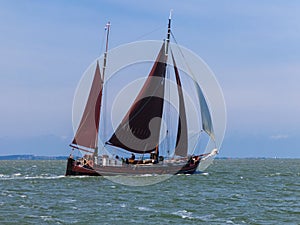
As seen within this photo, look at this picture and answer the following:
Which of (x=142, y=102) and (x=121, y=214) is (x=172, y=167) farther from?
(x=121, y=214)

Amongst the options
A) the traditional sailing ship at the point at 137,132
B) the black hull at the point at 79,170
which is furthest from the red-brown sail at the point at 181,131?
the black hull at the point at 79,170

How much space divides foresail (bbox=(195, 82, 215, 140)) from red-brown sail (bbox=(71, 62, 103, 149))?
10.7 meters

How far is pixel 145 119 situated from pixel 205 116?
22.0 ft

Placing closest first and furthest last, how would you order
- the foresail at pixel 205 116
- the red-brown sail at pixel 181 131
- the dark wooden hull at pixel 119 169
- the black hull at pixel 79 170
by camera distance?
the dark wooden hull at pixel 119 169, the red-brown sail at pixel 181 131, the black hull at pixel 79 170, the foresail at pixel 205 116

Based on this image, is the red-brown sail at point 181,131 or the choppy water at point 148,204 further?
the red-brown sail at point 181,131

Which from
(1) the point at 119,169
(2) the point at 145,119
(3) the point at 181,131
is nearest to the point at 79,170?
(1) the point at 119,169

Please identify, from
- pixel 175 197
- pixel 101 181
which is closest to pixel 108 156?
pixel 101 181

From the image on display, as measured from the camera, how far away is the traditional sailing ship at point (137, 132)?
56.2 meters

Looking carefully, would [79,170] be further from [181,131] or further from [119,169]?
[181,131]

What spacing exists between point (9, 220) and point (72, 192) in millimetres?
14190

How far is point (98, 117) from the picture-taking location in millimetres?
57469

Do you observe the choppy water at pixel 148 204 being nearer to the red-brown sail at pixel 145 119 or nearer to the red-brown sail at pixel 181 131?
the red-brown sail at pixel 145 119

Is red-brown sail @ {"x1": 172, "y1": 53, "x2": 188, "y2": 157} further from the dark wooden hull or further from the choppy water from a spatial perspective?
the choppy water

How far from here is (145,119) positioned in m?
56.8
